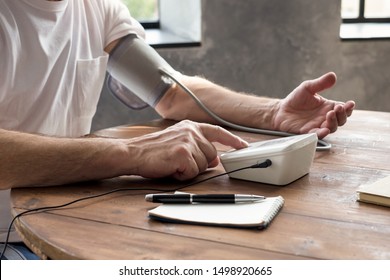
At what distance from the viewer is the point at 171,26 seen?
9.86 feet

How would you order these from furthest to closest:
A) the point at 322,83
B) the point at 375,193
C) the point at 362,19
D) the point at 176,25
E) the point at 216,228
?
the point at 362,19, the point at 176,25, the point at 322,83, the point at 375,193, the point at 216,228

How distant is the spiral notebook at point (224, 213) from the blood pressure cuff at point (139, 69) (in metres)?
0.71

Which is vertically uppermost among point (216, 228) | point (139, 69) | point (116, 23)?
point (116, 23)

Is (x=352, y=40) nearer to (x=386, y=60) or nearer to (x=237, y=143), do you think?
(x=386, y=60)

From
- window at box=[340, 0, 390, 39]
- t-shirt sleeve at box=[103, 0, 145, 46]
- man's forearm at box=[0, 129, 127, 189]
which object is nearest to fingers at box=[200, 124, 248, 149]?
man's forearm at box=[0, 129, 127, 189]

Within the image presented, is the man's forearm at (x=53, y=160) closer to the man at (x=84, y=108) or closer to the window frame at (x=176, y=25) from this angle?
the man at (x=84, y=108)

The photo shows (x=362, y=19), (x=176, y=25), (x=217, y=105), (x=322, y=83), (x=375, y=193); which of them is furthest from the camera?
(x=362, y=19)

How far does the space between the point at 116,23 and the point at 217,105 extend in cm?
36

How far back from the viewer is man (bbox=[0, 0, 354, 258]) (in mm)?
1132

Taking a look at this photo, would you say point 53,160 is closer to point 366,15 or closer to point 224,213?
point 224,213

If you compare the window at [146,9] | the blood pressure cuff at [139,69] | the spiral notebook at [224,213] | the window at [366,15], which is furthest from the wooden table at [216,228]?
the window at [366,15]

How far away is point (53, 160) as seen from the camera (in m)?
1.13

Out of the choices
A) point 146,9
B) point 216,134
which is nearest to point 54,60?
point 216,134

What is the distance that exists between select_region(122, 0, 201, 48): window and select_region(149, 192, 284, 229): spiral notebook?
187cm
